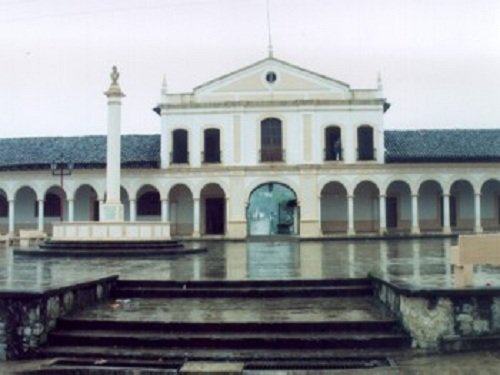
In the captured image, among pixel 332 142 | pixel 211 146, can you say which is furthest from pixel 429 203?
pixel 211 146

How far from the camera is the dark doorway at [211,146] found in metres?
33.1

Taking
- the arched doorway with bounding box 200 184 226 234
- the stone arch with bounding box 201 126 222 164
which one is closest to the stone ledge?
the stone arch with bounding box 201 126 222 164

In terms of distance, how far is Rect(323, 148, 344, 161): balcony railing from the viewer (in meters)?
32.7

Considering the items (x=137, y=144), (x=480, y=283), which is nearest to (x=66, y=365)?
(x=480, y=283)

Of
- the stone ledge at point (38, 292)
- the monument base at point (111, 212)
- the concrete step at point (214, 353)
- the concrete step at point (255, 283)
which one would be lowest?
the concrete step at point (214, 353)

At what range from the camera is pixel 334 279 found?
31.8ft

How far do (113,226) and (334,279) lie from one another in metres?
12.2

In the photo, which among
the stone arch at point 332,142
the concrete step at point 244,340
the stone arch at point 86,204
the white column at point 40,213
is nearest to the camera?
the concrete step at point 244,340

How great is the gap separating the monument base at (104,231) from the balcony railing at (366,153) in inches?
583

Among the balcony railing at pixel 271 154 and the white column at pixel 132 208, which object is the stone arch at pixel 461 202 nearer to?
the balcony railing at pixel 271 154

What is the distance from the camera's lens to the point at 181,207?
3409 cm

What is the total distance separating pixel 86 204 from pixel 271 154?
1043cm

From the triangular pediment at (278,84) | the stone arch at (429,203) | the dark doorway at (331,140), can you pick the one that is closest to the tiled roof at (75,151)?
the triangular pediment at (278,84)

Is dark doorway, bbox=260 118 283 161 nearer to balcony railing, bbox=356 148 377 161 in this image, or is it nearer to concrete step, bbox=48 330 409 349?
balcony railing, bbox=356 148 377 161
